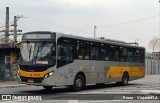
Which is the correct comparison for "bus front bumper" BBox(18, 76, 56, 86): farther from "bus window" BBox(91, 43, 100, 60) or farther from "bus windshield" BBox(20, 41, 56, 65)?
"bus window" BBox(91, 43, 100, 60)

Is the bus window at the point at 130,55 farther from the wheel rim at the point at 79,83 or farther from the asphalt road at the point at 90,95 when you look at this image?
the wheel rim at the point at 79,83

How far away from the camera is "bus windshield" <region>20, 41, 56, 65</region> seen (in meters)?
19.8

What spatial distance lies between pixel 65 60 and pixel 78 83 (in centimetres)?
199

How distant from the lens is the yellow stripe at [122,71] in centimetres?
2662

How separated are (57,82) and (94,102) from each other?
15.3 feet

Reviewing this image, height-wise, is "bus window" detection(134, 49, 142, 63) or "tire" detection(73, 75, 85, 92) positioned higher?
"bus window" detection(134, 49, 142, 63)

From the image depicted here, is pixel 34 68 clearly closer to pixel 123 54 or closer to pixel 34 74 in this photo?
pixel 34 74

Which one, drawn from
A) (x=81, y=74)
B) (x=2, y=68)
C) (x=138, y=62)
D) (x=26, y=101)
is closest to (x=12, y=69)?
(x=2, y=68)

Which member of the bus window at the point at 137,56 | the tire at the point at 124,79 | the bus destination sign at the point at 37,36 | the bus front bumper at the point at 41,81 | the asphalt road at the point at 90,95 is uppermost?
the bus destination sign at the point at 37,36

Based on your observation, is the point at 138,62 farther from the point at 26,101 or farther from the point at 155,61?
the point at 155,61

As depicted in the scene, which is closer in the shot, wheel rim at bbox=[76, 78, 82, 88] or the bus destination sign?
the bus destination sign

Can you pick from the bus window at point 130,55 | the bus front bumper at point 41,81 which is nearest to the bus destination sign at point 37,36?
the bus front bumper at point 41,81

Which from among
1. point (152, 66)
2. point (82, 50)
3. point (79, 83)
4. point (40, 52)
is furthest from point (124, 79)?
point (152, 66)

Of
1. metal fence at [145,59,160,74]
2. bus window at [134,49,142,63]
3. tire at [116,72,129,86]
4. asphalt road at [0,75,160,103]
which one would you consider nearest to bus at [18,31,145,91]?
asphalt road at [0,75,160,103]
